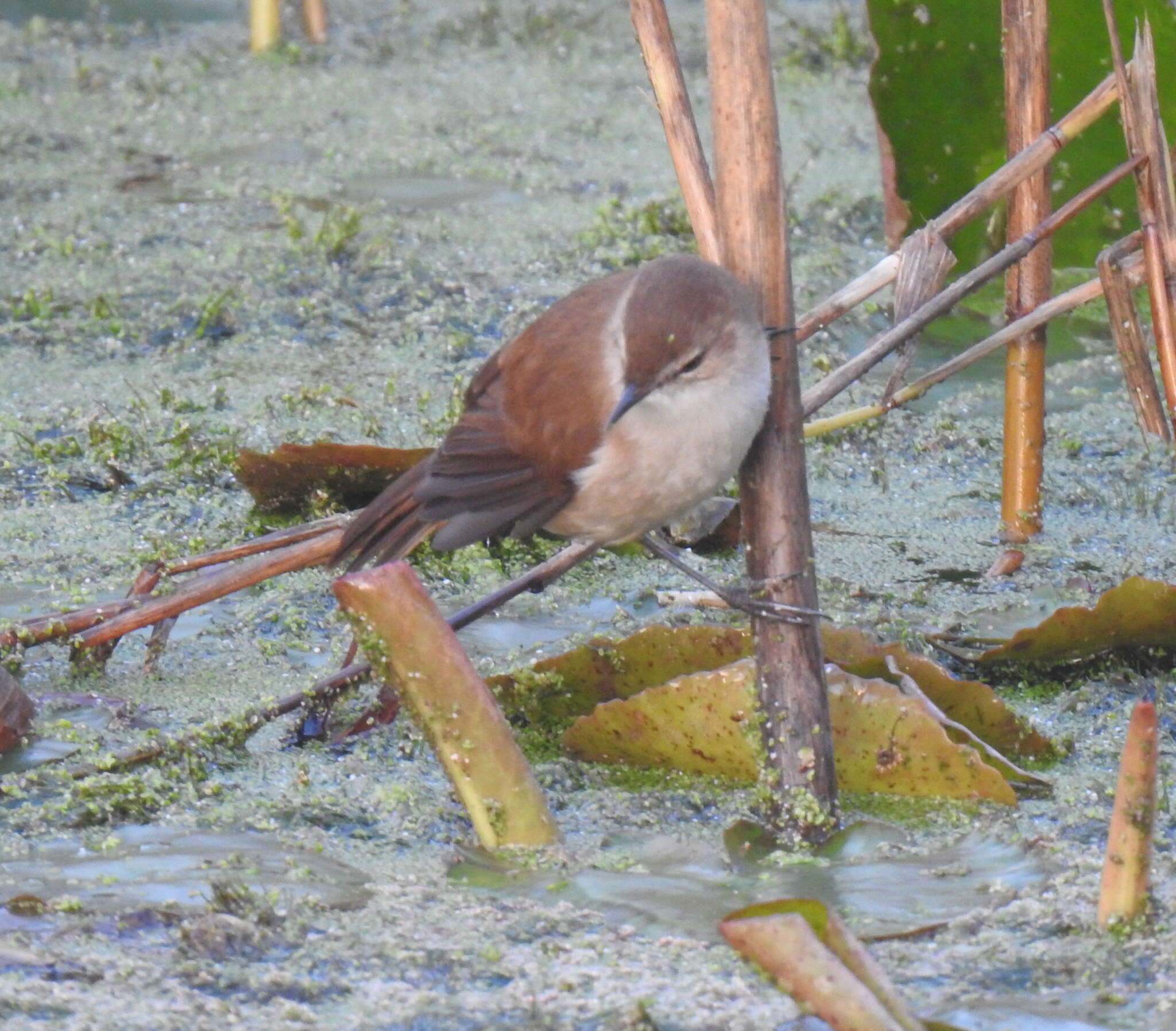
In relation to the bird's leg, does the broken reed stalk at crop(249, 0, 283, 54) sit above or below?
above

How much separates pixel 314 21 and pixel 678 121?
5.56 metres

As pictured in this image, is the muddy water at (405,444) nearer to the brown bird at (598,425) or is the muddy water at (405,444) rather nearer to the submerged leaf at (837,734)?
the submerged leaf at (837,734)

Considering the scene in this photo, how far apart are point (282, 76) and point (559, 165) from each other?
5.37ft

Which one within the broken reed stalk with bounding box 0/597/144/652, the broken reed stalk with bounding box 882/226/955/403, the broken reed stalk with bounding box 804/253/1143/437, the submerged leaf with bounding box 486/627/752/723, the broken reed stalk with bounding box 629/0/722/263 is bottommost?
the submerged leaf with bounding box 486/627/752/723

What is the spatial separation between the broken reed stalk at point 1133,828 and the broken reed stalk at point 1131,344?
112cm

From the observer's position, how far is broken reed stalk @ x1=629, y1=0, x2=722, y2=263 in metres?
2.33

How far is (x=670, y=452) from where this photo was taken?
2.50 m

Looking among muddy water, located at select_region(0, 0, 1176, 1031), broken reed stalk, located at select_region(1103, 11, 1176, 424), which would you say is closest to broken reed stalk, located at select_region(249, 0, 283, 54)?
muddy water, located at select_region(0, 0, 1176, 1031)

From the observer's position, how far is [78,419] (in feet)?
13.4

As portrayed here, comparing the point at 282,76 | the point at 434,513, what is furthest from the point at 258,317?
the point at 282,76

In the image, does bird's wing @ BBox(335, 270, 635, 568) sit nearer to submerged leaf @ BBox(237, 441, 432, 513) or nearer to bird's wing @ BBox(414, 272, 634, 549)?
bird's wing @ BBox(414, 272, 634, 549)

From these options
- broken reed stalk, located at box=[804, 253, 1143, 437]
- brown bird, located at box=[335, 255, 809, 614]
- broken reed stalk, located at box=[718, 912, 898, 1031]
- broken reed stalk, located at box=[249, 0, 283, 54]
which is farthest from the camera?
broken reed stalk, located at box=[249, 0, 283, 54]

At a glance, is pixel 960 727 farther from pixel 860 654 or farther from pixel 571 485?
pixel 571 485

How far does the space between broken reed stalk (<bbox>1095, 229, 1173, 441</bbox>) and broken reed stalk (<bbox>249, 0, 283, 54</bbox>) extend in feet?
17.4
